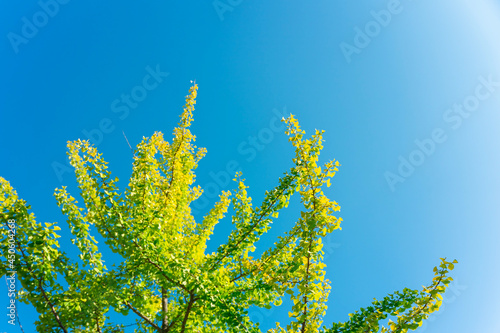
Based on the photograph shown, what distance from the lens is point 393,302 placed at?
3.12m

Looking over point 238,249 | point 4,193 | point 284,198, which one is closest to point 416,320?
point 284,198

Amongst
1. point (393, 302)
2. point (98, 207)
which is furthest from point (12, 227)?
point (393, 302)

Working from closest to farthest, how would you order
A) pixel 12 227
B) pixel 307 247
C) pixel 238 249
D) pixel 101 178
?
pixel 12 227 → pixel 307 247 → pixel 238 249 → pixel 101 178

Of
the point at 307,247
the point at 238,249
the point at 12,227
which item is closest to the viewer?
the point at 12,227

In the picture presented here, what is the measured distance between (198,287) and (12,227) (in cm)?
230

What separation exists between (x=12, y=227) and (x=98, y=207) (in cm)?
106

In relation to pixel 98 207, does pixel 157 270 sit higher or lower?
lower

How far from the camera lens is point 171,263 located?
11.5ft

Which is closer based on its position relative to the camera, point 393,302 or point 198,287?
point 393,302

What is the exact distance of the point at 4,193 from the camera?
11.0 feet

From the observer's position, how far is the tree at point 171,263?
3.18 metres

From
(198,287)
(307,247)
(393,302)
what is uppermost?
(307,247)

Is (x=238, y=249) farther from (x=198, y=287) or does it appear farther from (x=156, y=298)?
(x=156, y=298)

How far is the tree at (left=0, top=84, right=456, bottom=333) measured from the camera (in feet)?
Result: 10.4
